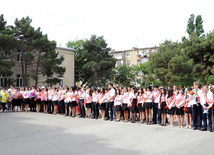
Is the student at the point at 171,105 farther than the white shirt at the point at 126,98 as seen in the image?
No

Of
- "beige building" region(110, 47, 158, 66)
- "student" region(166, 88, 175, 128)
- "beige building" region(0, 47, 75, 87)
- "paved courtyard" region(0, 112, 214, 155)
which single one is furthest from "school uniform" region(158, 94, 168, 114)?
"beige building" region(110, 47, 158, 66)

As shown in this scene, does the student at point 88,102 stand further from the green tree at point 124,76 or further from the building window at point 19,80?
the green tree at point 124,76

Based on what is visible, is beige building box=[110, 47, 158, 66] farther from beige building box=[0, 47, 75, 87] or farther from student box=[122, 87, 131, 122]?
student box=[122, 87, 131, 122]

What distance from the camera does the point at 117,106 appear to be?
1234 cm

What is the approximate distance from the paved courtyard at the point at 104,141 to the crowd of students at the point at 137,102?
3.46ft

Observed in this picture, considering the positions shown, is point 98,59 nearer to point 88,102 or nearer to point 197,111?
point 88,102

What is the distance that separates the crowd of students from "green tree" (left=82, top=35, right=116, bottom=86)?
1917cm

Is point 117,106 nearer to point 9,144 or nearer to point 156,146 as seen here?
point 156,146

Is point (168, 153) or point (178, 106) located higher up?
point (178, 106)

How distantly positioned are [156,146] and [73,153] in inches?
102

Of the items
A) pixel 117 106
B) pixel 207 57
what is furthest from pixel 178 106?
pixel 207 57

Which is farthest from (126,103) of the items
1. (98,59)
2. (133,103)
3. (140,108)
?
(98,59)

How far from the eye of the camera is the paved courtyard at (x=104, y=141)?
21.1ft

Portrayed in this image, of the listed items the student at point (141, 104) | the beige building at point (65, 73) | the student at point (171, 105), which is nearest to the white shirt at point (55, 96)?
the student at point (141, 104)
